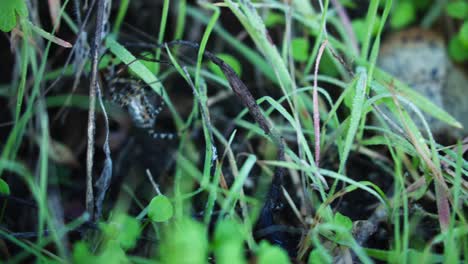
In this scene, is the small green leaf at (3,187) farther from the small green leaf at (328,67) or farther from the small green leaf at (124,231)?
the small green leaf at (328,67)

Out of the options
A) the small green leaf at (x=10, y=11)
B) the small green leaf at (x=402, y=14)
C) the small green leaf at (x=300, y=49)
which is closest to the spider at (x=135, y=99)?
the small green leaf at (x=10, y=11)

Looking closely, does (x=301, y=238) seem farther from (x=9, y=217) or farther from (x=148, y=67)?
(x=9, y=217)

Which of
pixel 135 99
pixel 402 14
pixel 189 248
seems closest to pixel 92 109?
pixel 135 99

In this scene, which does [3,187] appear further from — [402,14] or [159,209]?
[402,14]

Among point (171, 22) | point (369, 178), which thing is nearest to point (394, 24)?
point (369, 178)

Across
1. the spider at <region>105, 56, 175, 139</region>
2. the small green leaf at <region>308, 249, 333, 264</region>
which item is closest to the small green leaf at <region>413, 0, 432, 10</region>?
the spider at <region>105, 56, 175, 139</region>

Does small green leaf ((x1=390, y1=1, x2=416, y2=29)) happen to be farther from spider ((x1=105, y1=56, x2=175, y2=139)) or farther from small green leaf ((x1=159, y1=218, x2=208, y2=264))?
small green leaf ((x1=159, y1=218, x2=208, y2=264))
